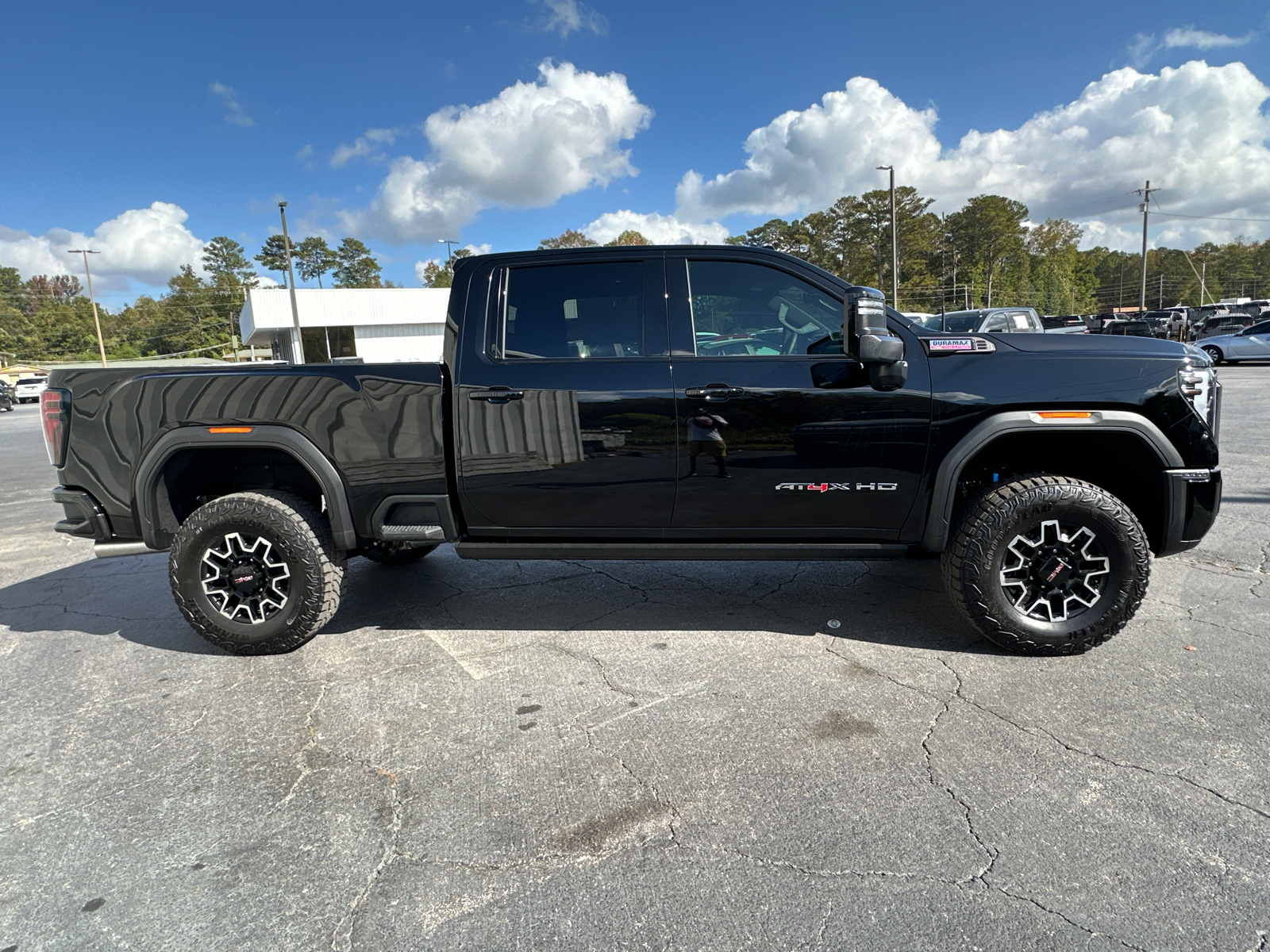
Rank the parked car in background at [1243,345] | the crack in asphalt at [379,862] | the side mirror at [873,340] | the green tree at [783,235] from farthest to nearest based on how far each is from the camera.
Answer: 1. the green tree at [783,235]
2. the parked car in background at [1243,345]
3. the side mirror at [873,340]
4. the crack in asphalt at [379,862]

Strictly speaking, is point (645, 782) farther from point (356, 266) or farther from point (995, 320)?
point (356, 266)

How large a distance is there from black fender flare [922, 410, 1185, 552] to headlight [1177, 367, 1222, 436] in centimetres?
21

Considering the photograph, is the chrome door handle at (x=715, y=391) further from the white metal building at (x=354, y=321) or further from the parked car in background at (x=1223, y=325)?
the white metal building at (x=354, y=321)

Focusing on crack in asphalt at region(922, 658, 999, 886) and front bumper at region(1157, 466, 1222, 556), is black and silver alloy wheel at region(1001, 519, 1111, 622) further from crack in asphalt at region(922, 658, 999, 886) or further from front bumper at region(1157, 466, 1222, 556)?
crack in asphalt at region(922, 658, 999, 886)

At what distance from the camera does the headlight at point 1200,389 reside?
134 inches

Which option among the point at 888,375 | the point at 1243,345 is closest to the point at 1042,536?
Answer: the point at 888,375

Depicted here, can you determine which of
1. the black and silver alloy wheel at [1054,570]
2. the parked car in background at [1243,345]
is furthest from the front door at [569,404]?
the parked car in background at [1243,345]

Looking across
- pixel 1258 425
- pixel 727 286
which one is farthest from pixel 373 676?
pixel 1258 425

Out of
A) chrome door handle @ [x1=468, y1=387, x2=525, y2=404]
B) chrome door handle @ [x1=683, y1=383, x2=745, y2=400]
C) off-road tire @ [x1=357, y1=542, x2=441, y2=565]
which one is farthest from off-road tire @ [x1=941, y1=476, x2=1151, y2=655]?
off-road tire @ [x1=357, y1=542, x2=441, y2=565]

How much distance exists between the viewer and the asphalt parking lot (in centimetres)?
203

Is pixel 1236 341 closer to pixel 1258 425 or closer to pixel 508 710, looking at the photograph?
pixel 1258 425

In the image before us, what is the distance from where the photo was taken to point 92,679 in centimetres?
369

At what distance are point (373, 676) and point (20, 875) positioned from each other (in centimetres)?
148

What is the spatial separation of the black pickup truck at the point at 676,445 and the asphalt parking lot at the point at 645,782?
51 centimetres
